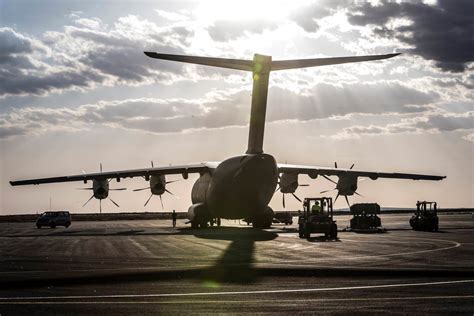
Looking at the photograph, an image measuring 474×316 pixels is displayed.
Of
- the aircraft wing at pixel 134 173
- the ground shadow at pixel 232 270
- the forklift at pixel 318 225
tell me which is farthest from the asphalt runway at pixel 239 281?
the aircraft wing at pixel 134 173

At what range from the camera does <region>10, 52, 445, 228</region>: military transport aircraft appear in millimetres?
43281

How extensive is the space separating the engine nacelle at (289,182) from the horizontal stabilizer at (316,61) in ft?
50.6

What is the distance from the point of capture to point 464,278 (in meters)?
18.6

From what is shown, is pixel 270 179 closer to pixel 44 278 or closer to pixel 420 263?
pixel 420 263

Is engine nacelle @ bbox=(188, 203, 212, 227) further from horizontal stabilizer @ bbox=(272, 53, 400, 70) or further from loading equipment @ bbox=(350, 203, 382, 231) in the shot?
horizontal stabilizer @ bbox=(272, 53, 400, 70)

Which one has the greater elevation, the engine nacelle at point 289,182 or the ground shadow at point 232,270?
the engine nacelle at point 289,182

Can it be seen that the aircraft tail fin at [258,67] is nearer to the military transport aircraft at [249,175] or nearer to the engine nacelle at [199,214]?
the military transport aircraft at [249,175]

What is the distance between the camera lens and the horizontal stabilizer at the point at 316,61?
3572 cm

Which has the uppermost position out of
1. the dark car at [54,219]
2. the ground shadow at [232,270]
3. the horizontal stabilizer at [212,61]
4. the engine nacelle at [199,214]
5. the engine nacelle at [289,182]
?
the horizontal stabilizer at [212,61]

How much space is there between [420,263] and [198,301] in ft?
38.2

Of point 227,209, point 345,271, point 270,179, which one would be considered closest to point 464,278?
point 345,271

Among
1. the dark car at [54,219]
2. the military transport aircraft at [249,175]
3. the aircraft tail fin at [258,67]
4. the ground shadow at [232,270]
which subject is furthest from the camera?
the dark car at [54,219]

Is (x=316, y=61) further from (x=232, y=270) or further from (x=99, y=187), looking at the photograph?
(x=99, y=187)

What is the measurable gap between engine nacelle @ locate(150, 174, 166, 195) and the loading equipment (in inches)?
666
